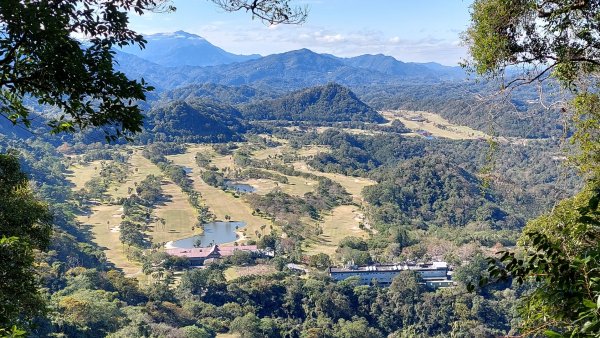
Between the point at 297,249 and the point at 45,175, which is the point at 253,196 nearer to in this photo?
the point at 297,249

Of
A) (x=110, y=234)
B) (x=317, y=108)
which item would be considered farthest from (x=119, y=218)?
(x=317, y=108)

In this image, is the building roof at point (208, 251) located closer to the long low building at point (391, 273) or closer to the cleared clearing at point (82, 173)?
the long low building at point (391, 273)

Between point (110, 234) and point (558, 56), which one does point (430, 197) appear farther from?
point (558, 56)

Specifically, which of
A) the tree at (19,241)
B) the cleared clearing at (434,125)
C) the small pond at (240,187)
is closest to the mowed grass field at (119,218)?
the small pond at (240,187)

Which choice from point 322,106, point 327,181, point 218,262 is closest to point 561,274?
point 218,262

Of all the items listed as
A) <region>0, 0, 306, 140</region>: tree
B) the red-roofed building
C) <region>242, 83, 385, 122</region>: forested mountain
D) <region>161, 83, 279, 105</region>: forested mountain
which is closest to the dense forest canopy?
<region>0, 0, 306, 140</region>: tree

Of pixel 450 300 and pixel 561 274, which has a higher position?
pixel 561 274

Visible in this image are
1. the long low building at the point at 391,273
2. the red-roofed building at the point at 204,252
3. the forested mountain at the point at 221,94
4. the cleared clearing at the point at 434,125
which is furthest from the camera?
the forested mountain at the point at 221,94
